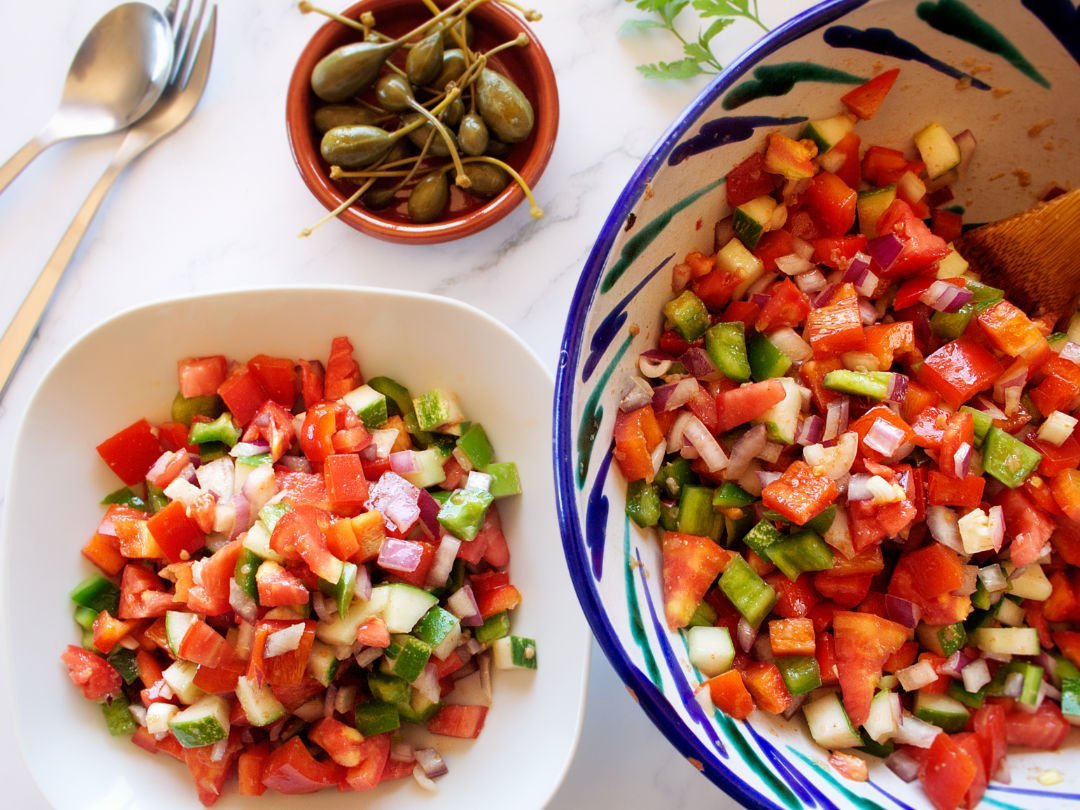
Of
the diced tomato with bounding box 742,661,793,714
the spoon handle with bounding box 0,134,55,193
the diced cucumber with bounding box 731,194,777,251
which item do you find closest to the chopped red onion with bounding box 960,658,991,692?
the diced tomato with bounding box 742,661,793,714

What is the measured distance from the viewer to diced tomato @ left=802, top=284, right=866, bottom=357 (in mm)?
1323

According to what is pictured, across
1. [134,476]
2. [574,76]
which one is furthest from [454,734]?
[574,76]

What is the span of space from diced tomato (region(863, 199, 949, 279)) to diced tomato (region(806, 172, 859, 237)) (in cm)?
6

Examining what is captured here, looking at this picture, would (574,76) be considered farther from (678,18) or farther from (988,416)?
(988,416)

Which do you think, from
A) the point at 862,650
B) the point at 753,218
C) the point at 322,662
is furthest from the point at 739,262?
the point at 322,662

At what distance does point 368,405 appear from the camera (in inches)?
62.4

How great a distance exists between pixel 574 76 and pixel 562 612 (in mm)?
1046

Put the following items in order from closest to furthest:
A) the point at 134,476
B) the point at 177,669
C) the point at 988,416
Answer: the point at 988,416, the point at 177,669, the point at 134,476

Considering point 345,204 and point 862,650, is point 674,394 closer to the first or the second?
point 862,650

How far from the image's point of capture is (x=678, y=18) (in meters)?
1.78

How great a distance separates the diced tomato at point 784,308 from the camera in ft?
4.46

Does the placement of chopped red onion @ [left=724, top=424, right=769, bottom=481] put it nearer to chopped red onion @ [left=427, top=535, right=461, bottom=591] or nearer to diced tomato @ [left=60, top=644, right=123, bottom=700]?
chopped red onion @ [left=427, top=535, right=461, bottom=591]

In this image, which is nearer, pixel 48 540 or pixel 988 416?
pixel 988 416

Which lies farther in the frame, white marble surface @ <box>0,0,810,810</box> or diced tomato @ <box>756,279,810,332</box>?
white marble surface @ <box>0,0,810,810</box>
